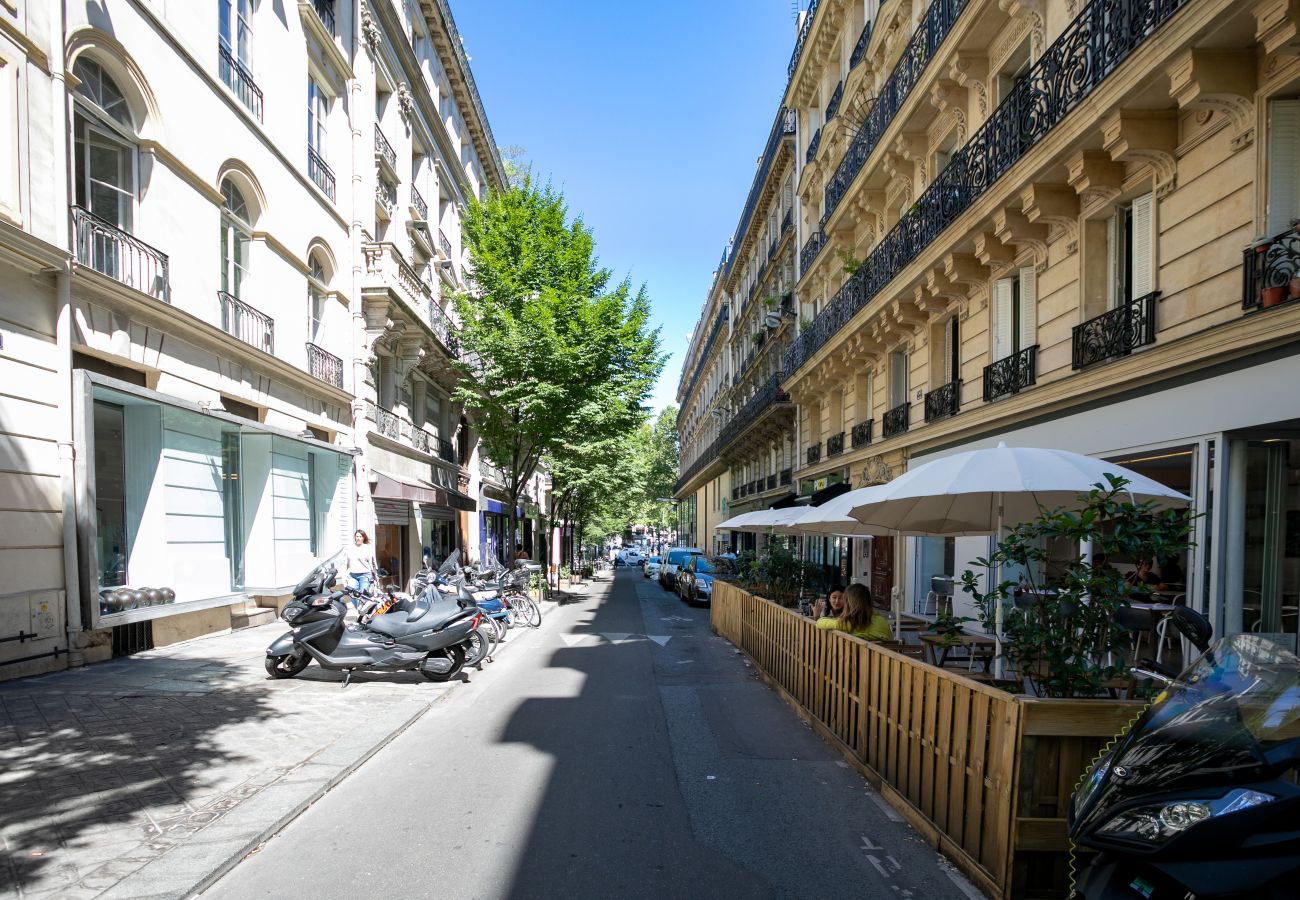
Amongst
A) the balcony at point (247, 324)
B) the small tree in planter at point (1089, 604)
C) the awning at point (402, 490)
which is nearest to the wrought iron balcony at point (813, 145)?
the awning at point (402, 490)

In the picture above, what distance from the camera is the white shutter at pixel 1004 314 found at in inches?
495

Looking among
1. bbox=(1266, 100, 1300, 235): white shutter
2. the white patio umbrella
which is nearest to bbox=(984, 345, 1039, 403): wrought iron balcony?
bbox=(1266, 100, 1300, 235): white shutter

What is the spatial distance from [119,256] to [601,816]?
1001 cm

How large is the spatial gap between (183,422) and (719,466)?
1386 inches

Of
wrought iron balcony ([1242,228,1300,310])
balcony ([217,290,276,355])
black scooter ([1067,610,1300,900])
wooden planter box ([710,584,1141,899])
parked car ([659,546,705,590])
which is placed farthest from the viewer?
parked car ([659,546,705,590])

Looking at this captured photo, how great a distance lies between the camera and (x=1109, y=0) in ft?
28.2

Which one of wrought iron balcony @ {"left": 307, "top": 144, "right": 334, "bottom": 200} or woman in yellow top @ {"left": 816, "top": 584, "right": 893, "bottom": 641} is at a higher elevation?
wrought iron balcony @ {"left": 307, "top": 144, "right": 334, "bottom": 200}

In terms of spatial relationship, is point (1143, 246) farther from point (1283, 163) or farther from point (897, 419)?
point (897, 419)

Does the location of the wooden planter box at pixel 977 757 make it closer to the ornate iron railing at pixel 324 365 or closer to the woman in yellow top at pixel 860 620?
the woman in yellow top at pixel 860 620

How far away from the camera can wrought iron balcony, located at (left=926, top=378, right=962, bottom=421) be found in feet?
46.4

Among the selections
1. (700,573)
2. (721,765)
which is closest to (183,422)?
(721,765)

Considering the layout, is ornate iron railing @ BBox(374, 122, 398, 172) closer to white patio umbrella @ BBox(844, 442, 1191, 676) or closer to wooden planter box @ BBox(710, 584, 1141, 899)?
white patio umbrella @ BBox(844, 442, 1191, 676)

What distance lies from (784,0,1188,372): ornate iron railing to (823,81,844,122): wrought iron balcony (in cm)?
292

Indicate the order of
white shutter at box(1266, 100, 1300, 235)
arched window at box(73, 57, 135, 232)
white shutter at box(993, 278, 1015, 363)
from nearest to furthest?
white shutter at box(1266, 100, 1300, 235), arched window at box(73, 57, 135, 232), white shutter at box(993, 278, 1015, 363)
